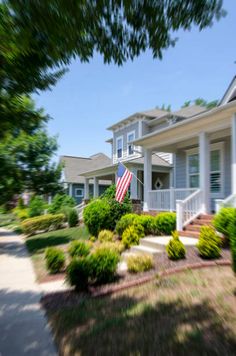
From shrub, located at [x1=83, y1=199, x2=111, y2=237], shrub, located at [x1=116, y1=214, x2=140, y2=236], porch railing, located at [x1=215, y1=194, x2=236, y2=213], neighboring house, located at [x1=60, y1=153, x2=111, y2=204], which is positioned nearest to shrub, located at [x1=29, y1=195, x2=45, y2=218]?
neighboring house, located at [x1=60, y1=153, x2=111, y2=204]

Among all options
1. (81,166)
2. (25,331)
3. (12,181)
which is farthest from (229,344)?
(81,166)

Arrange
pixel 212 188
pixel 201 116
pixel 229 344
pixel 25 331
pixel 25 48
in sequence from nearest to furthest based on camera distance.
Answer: pixel 25 48, pixel 229 344, pixel 25 331, pixel 201 116, pixel 212 188

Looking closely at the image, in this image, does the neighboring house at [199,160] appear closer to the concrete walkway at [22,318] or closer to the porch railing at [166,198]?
the porch railing at [166,198]

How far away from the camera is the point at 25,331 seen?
12.8 ft

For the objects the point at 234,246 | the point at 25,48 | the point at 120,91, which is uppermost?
the point at 120,91

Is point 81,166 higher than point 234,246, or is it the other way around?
point 81,166

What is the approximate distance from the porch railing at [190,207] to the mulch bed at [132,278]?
2.62 metres

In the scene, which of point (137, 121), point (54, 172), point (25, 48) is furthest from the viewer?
point (137, 121)

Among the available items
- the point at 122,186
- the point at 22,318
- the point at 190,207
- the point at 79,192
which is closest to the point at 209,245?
the point at 190,207

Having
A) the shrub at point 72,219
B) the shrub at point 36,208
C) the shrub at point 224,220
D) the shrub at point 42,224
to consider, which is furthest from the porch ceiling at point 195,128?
the shrub at point 36,208

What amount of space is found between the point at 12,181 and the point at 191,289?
32.3 ft

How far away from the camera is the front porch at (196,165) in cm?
921

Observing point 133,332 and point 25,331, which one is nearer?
point 133,332

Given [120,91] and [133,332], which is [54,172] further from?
[133,332]
